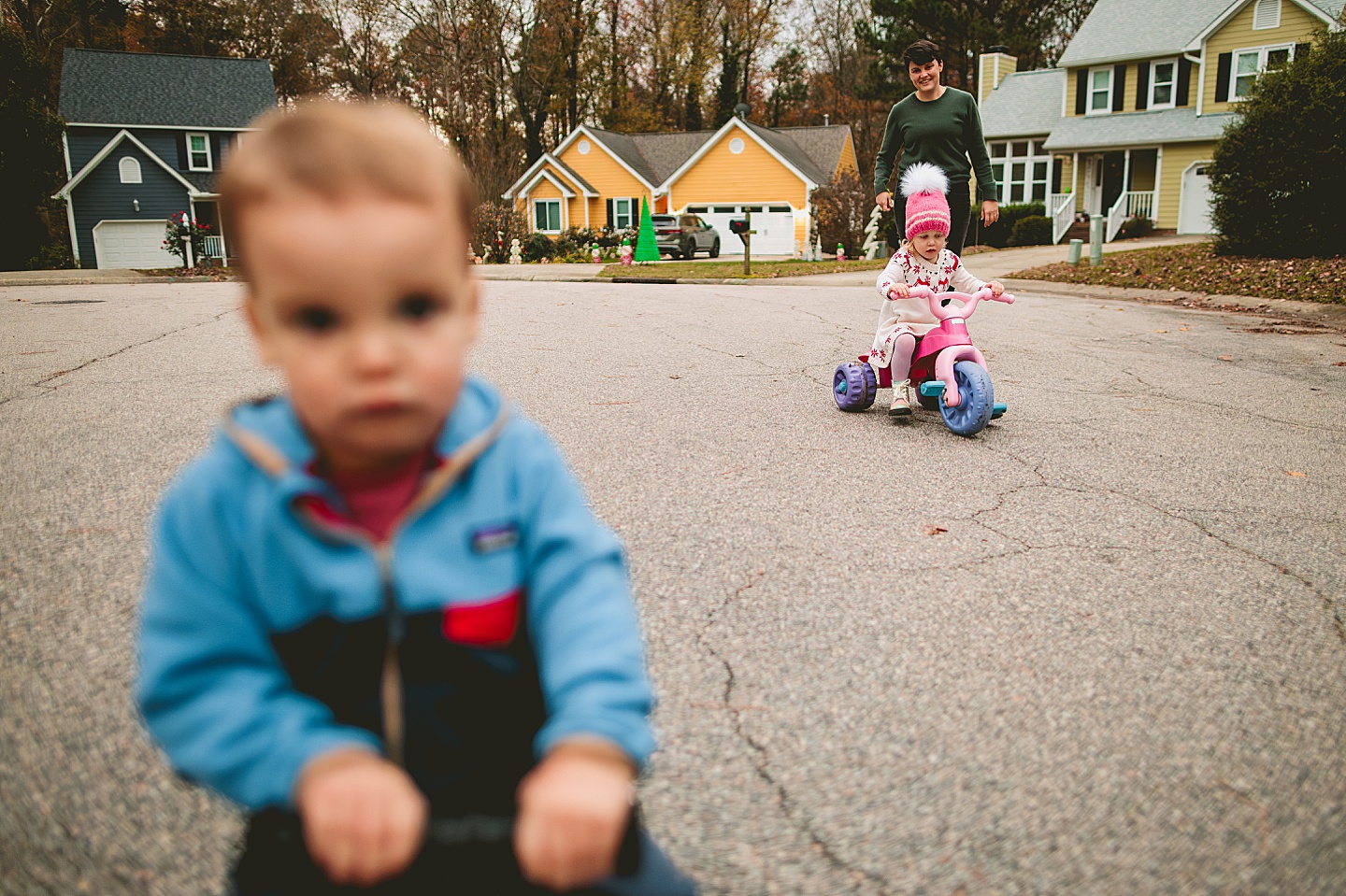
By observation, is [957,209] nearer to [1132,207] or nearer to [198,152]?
[1132,207]

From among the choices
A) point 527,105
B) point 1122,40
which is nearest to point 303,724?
point 1122,40

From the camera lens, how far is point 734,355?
805 centimetres

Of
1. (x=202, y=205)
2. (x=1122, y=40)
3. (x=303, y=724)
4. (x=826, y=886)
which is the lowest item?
(x=826, y=886)

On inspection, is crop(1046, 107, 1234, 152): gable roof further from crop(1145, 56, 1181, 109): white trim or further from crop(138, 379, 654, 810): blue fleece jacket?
crop(138, 379, 654, 810): blue fleece jacket

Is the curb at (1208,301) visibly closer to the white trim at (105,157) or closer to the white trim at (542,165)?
the white trim at (542,165)

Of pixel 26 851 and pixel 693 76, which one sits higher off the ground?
pixel 693 76

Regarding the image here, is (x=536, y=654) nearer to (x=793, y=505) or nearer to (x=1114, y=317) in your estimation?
(x=793, y=505)

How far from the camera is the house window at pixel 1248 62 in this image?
95.9ft

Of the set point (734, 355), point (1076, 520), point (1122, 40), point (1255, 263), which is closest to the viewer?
point (1076, 520)

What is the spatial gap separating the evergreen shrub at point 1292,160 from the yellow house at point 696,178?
76.0 feet

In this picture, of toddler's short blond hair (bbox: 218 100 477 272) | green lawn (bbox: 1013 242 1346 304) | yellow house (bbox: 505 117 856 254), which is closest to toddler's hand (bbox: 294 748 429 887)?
toddler's short blond hair (bbox: 218 100 477 272)

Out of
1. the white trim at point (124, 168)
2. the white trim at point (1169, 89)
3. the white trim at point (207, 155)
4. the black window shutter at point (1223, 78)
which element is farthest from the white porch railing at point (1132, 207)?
the white trim at point (124, 168)

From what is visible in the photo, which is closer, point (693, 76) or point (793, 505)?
point (793, 505)

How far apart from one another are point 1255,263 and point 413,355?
17093 millimetres
